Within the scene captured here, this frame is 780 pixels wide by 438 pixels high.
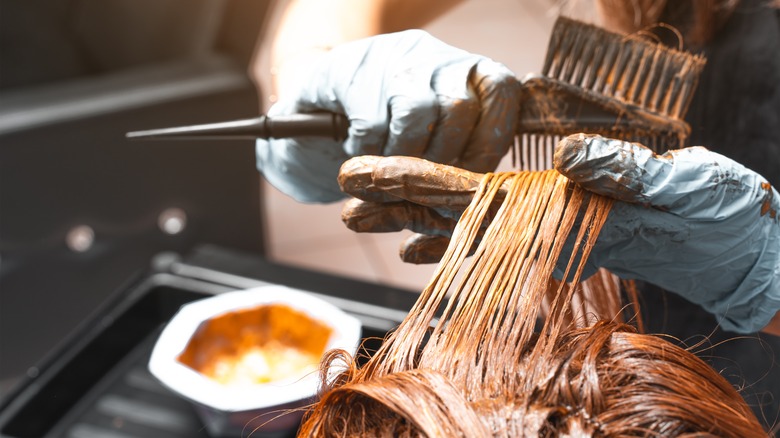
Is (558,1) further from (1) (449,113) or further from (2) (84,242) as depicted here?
(2) (84,242)

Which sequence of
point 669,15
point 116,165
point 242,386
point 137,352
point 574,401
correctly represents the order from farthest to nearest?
1. point 116,165
2. point 137,352
3. point 242,386
4. point 669,15
5. point 574,401

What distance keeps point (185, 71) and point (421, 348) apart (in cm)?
121

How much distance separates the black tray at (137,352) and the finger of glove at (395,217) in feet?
1.42

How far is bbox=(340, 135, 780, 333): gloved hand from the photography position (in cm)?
46

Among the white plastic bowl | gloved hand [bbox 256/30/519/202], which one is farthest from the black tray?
gloved hand [bbox 256/30/519/202]

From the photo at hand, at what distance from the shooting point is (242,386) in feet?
3.17

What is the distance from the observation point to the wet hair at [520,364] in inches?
14.7

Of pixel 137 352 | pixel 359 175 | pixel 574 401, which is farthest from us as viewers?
pixel 137 352

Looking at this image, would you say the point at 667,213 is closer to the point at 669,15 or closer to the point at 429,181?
the point at 429,181

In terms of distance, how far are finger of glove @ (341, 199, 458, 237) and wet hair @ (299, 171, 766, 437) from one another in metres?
0.07

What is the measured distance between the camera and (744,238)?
0.53 m

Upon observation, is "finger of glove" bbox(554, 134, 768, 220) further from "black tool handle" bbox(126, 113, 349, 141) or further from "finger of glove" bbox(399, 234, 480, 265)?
"black tool handle" bbox(126, 113, 349, 141)

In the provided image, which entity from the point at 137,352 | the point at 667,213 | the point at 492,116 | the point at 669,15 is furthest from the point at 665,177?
the point at 137,352

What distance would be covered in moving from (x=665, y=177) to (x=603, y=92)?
0.12m
